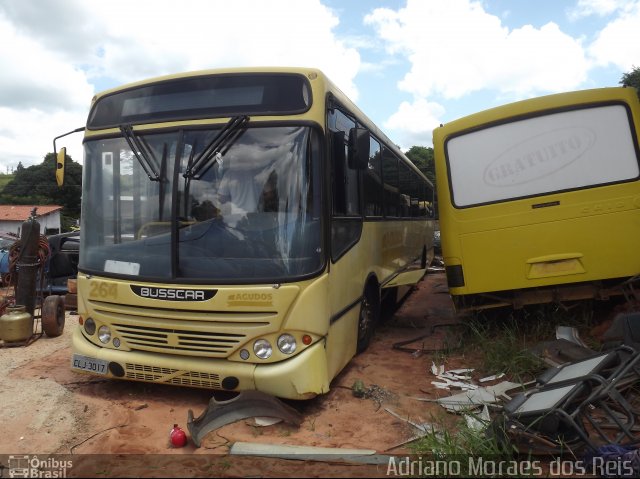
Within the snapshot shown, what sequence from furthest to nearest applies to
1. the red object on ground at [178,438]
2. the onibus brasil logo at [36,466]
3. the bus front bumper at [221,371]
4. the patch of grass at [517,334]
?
the patch of grass at [517,334], the bus front bumper at [221,371], the red object on ground at [178,438], the onibus brasil logo at [36,466]

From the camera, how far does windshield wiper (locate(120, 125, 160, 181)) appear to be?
4.73 metres

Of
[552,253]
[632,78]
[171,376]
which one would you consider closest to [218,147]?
[171,376]

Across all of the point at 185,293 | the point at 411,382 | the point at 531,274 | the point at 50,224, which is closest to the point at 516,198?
the point at 531,274

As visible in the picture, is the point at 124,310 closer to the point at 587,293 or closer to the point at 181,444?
the point at 181,444

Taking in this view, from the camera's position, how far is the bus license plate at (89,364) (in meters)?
4.88

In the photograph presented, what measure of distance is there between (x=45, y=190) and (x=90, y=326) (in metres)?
58.1

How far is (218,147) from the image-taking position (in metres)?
4.61

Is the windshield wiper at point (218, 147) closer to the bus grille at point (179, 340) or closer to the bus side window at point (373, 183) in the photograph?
the bus grille at point (179, 340)

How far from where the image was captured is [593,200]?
5.86 m

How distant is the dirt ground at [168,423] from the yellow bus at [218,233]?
352 mm

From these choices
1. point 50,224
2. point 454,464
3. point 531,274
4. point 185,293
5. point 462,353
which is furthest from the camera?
point 50,224

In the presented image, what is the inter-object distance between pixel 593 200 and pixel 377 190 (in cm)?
286

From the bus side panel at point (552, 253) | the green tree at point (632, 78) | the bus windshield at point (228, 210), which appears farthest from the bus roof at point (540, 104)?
the green tree at point (632, 78)

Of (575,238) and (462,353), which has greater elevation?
(575,238)
